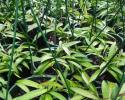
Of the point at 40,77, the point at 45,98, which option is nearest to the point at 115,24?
the point at 40,77

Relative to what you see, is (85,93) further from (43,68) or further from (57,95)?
(43,68)

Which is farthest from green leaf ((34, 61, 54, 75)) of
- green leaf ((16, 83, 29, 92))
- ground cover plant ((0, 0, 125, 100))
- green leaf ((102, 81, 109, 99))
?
green leaf ((102, 81, 109, 99))

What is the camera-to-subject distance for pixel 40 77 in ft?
3.64

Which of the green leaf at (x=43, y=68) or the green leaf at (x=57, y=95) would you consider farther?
the green leaf at (x=43, y=68)

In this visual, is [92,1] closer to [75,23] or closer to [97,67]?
[75,23]

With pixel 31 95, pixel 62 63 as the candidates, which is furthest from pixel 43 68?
pixel 31 95

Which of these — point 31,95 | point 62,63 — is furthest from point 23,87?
point 62,63

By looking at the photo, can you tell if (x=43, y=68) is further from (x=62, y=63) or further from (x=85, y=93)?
(x=85, y=93)

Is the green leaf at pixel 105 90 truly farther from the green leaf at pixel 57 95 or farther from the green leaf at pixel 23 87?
the green leaf at pixel 23 87

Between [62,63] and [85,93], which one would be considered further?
[62,63]

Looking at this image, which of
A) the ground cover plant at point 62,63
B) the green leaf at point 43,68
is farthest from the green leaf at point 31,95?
the green leaf at point 43,68

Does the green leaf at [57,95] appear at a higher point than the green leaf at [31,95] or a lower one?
lower

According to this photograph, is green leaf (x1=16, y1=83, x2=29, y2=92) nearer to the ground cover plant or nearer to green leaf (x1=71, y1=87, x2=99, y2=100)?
the ground cover plant

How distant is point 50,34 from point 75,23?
17 cm
